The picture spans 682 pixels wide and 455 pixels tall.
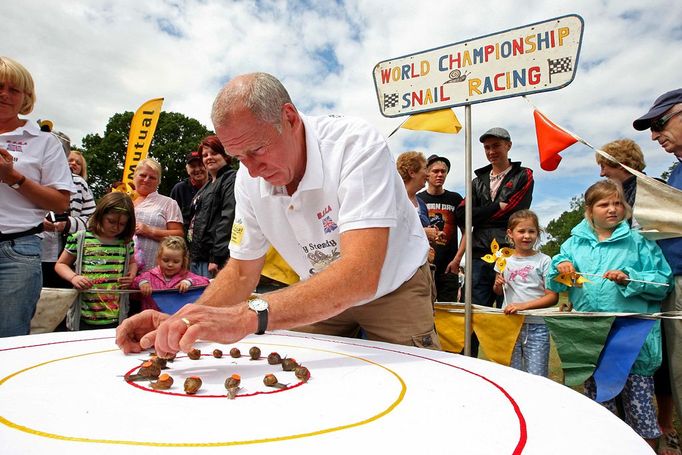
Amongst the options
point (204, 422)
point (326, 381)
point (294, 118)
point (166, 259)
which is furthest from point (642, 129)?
point (166, 259)

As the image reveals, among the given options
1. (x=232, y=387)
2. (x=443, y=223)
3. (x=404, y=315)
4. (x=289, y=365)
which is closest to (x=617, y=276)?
(x=404, y=315)

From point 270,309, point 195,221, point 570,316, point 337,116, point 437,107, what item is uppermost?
point 437,107

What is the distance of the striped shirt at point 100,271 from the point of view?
412 cm

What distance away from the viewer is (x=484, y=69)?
3.35 meters

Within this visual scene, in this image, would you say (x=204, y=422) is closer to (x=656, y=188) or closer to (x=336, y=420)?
(x=336, y=420)

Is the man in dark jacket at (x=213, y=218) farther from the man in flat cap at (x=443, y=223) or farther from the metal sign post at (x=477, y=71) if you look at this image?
the man in flat cap at (x=443, y=223)

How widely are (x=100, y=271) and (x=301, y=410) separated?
365 centimetres

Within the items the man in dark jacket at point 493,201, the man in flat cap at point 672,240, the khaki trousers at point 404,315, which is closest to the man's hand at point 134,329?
the khaki trousers at point 404,315

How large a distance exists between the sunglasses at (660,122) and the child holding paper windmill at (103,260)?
13.4ft

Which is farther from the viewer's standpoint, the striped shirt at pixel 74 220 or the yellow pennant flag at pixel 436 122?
the striped shirt at pixel 74 220

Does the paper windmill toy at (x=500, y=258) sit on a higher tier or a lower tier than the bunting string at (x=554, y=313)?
higher

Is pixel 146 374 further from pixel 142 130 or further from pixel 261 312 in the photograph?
pixel 142 130

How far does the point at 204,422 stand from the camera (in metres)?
1.08

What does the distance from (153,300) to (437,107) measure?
287 centimetres
